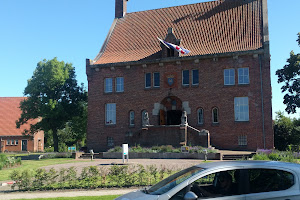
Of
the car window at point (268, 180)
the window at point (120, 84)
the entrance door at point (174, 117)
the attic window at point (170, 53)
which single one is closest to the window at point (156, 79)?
the attic window at point (170, 53)

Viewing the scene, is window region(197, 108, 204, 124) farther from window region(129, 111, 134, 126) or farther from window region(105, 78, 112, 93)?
window region(105, 78, 112, 93)

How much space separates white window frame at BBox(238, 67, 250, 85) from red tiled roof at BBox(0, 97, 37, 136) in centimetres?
4042

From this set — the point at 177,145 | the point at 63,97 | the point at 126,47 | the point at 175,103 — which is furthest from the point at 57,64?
the point at 177,145

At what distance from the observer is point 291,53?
34875 mm

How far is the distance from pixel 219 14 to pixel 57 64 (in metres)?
19.9

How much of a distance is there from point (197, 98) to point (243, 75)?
4.88 meters

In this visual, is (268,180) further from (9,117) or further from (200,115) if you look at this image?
(9,117)

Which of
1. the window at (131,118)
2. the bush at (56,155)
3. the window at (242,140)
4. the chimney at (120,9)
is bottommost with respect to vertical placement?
the bush at (56,155)

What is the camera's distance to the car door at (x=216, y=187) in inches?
222

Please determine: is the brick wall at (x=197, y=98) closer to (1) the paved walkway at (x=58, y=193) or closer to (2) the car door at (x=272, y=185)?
(1) the paved walkway at (x=58, y=193)

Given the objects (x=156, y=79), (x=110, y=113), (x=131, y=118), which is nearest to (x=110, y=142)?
(x=110, y=113)

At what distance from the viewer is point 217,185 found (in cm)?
584

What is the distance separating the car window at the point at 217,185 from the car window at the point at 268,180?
0.26 meters

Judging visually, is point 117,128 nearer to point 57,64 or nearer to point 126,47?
point 126,47
